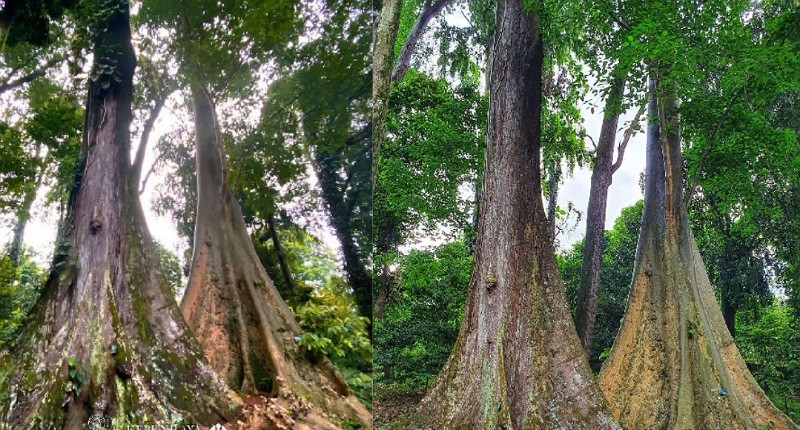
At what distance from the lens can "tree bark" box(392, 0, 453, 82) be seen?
218 inches

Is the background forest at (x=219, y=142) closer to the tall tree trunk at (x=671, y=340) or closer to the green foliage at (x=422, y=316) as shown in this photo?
the green foliage at (x=422, y=316)

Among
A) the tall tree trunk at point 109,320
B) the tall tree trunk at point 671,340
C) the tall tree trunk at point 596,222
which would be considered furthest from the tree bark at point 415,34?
the tall tree trunk at point 109,320

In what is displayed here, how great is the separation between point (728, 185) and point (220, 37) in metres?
4.49

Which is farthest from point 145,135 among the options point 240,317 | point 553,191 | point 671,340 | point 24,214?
point 553,191

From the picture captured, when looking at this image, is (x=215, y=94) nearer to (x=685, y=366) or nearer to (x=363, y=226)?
(x=363, y=226)

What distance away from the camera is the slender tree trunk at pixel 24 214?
1745mm

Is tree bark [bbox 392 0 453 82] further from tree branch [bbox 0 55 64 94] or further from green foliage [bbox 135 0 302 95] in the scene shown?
tree branch [bbox 0 55 64 94]

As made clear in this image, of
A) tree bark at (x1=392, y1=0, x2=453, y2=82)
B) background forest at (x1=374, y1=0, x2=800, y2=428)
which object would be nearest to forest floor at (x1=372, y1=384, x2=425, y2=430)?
background forest at (x1=374, y1=0, x2=800, y2=428)

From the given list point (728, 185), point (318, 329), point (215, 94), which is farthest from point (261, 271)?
point (728, 185)

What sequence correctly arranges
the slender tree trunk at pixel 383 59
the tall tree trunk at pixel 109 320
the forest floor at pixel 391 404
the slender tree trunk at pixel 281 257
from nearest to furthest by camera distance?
the tall tree trunk at pixel 109 320 → the slender tree trunk at pixel 281 257 → the slender tree trunk at pixel 383 59 → the forest floor at pixel 391 404

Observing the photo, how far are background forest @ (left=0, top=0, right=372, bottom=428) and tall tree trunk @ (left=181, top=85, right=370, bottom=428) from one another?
1cm

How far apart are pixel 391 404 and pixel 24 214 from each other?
9.07 feet

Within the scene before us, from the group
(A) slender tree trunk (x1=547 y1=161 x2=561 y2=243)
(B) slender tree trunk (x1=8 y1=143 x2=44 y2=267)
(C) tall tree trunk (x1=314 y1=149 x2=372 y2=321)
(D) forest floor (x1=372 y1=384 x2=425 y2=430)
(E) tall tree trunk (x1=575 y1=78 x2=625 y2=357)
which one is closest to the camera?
(B) slender tree trunk (x1=8 y1=143 x2=44 y2=267)

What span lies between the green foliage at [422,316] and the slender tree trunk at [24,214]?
284cm
